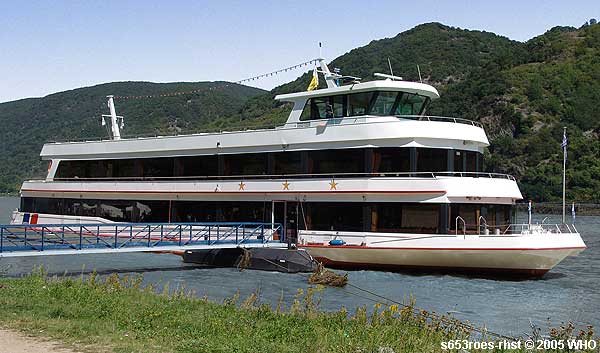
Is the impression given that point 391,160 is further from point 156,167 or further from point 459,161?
point 156,167

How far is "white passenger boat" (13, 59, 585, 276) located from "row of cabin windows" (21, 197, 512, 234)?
1.4 inches

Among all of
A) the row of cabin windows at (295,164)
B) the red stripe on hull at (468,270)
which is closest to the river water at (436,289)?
the red stripe on hull at (468,270)

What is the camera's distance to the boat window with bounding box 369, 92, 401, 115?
22.1 m

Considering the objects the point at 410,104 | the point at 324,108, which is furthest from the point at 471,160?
the point at 324,108

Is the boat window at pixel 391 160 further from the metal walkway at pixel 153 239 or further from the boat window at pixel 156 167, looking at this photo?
the boat window at pixel 156 167

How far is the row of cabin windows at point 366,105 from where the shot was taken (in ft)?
72.7

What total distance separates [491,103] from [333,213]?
79.7 metres

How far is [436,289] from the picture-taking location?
1870 centimetres

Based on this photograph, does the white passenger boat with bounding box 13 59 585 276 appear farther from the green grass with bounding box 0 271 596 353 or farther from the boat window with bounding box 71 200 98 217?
the green grass with bounding box 0 271 596 353

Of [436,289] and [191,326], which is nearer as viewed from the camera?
[191,326]

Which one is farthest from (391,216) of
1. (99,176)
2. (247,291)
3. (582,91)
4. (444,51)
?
(444,51)

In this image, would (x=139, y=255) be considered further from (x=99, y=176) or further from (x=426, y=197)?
(x=426, y=197)

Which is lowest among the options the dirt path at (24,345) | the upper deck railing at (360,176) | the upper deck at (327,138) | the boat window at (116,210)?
the dirt path at (24,345)

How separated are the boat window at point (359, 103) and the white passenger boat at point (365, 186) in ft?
0.11
